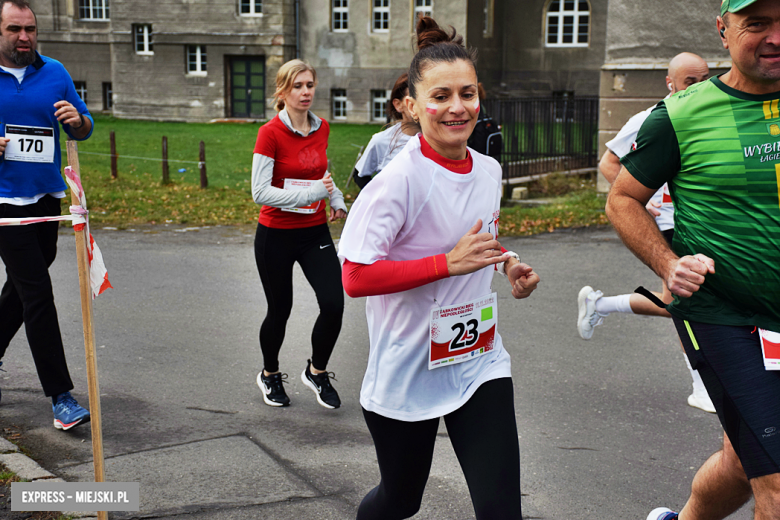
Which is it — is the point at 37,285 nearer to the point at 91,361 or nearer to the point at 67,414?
the point at 67,414

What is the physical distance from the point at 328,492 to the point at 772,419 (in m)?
2.13

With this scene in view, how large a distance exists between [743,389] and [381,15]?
121 feet

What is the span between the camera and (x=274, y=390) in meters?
5.33

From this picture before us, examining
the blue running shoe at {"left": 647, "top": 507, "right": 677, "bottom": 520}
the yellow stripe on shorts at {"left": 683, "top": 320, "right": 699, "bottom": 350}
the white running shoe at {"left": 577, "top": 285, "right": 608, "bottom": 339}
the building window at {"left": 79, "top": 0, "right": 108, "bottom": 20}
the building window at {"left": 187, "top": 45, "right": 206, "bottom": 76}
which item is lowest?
the blue running shoe at {"left": 647, "top": 507, "right": 677, "bottom": 520}

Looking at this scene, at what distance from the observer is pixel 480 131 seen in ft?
19.4

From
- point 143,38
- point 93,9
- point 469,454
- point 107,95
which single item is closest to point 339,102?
point 143,38

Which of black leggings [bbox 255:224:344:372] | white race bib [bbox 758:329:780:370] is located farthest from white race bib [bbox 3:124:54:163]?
white race bib [bbox 758:329:780:370]

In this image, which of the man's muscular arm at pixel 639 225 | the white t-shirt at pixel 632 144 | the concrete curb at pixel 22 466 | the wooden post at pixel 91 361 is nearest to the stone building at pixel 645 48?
the white t-shirt at pixel 632 144

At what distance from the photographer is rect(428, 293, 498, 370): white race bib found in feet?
9.32

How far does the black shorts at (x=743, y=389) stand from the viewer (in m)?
2.49

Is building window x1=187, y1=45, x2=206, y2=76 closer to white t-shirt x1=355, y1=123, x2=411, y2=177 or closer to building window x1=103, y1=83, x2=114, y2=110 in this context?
building window x1=103, y1=83, x2=114, y2=110

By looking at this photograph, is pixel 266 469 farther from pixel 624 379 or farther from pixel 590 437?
pixel 624 379

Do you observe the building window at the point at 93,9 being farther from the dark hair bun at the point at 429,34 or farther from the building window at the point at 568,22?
the dark hair bun at the point at 429,34

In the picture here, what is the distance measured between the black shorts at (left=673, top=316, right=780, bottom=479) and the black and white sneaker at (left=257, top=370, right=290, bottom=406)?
10.2 ft
